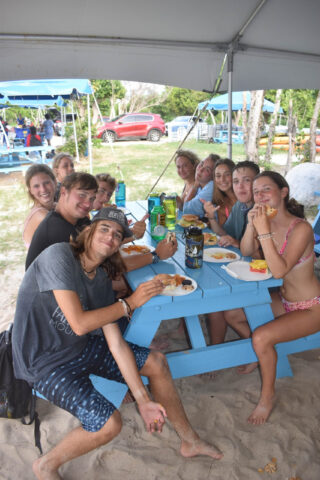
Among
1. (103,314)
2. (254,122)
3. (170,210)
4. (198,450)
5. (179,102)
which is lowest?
(198,450)

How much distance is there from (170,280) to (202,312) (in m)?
0.29

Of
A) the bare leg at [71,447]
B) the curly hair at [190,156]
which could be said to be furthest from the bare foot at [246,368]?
the curly hair at [190,156]

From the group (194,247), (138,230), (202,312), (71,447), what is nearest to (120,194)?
(138,230)

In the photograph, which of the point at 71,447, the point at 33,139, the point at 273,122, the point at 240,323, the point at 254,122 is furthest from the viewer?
the point at 33,139

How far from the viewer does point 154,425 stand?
5.99 ft

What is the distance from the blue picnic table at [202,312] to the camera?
203cm

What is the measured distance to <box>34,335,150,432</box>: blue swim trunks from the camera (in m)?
1.74

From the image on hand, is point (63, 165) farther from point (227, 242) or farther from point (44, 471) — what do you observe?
point (44, 471)

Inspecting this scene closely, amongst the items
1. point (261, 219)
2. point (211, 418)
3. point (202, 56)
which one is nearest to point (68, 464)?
point (211, 418)

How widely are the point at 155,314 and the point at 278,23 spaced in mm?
3201

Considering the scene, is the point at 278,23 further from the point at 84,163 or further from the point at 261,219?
the point at 84,163

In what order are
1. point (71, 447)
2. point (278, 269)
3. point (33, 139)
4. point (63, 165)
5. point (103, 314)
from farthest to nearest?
point (33, 139) → point (63, 165) → point (278, 269) → point (103, 314) → point (71, 447)

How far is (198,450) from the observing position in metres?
1.99

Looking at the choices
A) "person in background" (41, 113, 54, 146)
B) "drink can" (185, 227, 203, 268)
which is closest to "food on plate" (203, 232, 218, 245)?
"drink can" (185, 227, 203, 268)
